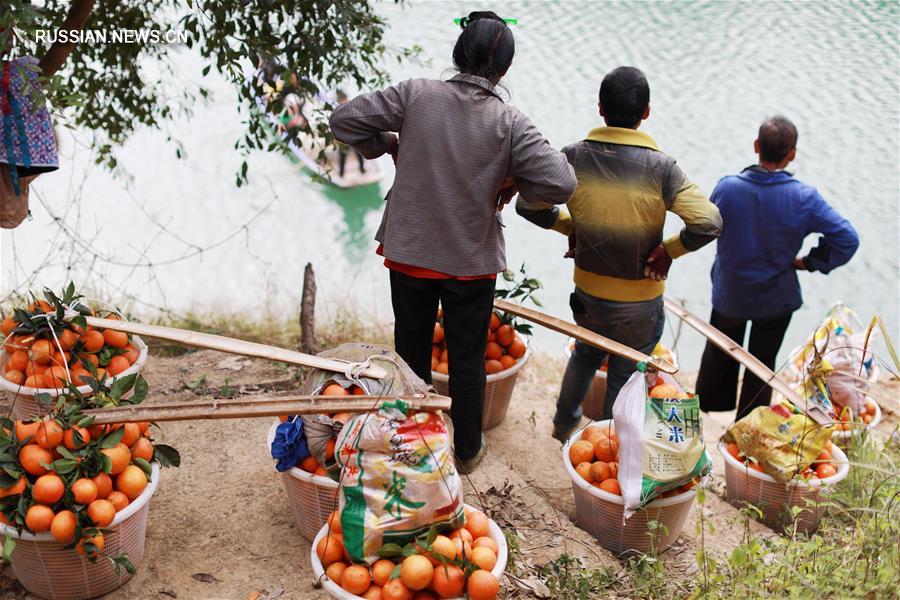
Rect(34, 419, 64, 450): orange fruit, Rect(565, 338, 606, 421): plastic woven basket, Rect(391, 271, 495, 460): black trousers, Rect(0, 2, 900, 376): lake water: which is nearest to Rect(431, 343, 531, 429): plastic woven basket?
Rect(391, 271, 495, 460): black trousers

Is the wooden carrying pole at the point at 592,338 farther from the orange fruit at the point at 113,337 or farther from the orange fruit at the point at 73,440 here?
the orange fruit at the point at 73,440

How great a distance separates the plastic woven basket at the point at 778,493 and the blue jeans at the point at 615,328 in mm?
626

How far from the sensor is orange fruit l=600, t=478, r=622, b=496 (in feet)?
9.95

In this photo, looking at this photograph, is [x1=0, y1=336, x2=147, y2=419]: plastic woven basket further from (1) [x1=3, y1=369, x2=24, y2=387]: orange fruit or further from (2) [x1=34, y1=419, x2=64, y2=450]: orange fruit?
(2) [x1=34, y1=419, x2=64, y2=450]: orange fruit

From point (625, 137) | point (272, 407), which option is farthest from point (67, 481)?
point (625, 137)

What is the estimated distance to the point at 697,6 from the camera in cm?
842

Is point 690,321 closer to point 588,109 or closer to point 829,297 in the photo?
point 829,297

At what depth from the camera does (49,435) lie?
2484 mm

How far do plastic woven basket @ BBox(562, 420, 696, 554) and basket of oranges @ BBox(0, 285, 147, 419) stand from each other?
1.90 metres

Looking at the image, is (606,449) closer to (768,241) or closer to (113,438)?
(768,241)

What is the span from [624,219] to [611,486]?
3.42ft

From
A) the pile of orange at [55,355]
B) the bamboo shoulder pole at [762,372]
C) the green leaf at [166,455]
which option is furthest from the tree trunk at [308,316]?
the bamboo shoulder pole at [762,372]

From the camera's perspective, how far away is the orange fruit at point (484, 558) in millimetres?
2262

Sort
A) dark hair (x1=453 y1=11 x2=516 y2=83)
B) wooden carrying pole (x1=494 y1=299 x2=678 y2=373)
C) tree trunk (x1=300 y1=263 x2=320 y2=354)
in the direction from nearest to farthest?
dark hair (x1=453 y1=11 x2=516 y2=83) < wooden carrying pole (x1=494 y1=299 x2=678 y2=373) < tree trunk (x1=300 y1=263 x2=320 y2=354)
